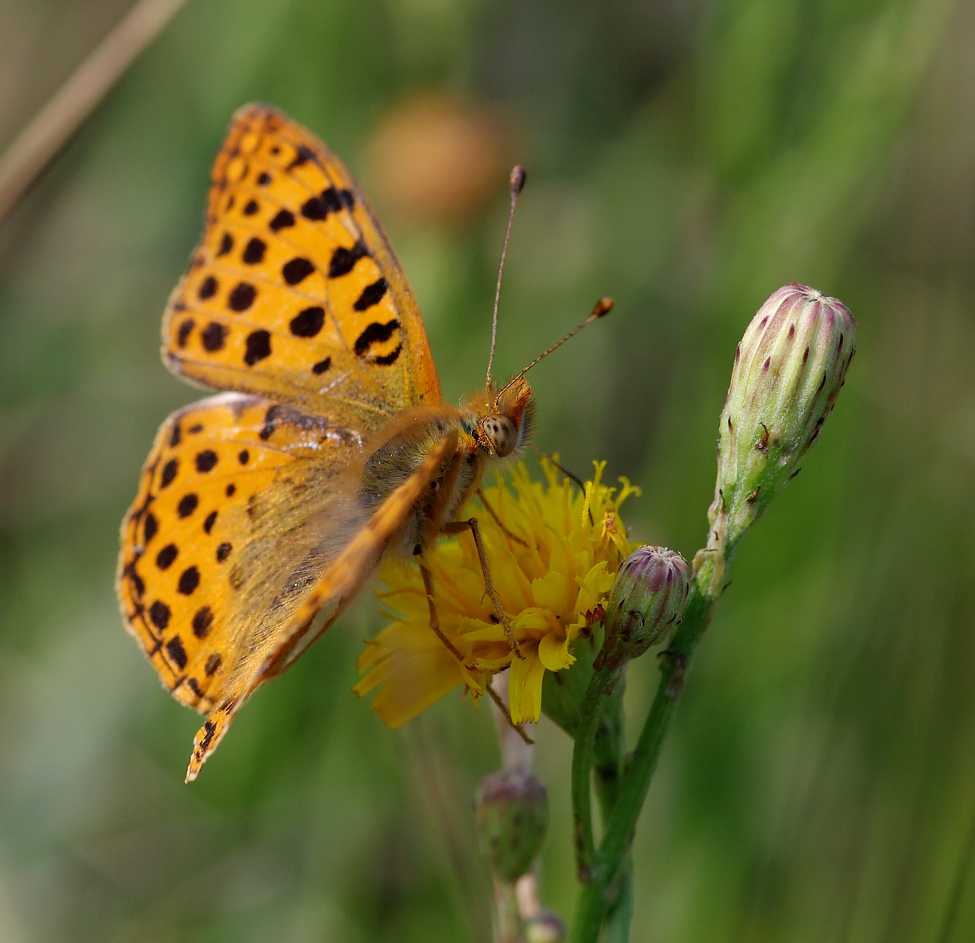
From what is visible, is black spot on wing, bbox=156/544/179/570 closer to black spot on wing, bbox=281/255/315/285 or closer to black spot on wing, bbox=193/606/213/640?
black spot on wing, bbox=193/606/213/640

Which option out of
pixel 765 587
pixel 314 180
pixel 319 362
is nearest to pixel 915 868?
pixel 765 587

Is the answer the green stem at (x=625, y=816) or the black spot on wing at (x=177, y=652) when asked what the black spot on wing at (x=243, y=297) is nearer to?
the black spot on wing at (x=177, y=652)

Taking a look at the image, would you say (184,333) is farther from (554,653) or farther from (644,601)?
(644,601)

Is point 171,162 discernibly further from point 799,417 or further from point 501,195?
point 799,417

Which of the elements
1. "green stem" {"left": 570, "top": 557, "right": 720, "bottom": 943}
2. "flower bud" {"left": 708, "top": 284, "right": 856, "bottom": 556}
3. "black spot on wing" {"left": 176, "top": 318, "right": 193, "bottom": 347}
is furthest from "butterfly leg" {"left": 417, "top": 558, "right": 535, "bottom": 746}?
"black spot on wing" {"left": 176, "top": 318, "right": 193, "bottom": 347}

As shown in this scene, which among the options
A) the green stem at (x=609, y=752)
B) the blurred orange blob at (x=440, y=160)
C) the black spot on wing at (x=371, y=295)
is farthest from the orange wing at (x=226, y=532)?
the blurred orange blob at (x=440, y=160)
